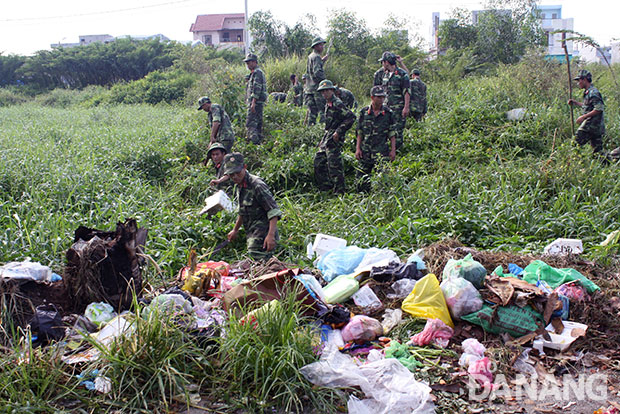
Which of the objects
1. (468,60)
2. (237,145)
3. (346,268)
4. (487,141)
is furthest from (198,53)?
(346,268)

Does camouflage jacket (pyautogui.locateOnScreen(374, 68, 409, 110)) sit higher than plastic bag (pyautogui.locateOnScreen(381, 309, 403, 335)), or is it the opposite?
camouflage jacket (pyautogui.locateOnScreen(374, 68, 409, 110))

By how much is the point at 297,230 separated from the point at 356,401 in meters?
3.08

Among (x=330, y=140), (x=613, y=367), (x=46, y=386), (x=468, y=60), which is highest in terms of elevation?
(x=468, y=60)

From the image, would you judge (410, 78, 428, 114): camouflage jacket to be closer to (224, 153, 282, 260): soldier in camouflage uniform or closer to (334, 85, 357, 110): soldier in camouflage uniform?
(334, 85, 357, 110): soldier in camouflage uniform

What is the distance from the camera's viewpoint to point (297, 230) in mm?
5688

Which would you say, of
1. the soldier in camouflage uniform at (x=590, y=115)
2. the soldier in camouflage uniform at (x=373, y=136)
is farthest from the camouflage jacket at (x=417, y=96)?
the soldier in camouflage uniform at (x=373, y=136)

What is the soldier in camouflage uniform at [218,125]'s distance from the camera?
26.0 feet

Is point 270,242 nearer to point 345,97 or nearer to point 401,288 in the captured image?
point 401,288

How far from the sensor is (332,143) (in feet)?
23.4

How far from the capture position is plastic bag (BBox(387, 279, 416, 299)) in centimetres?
388

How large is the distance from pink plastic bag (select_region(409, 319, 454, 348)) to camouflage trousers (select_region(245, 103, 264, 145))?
6455 millimetres

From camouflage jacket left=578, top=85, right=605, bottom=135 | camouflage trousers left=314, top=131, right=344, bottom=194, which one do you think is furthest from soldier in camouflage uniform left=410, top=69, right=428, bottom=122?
camouflage trousers left=314, top=131, right=344, bottom=194

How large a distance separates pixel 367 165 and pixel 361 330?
424cm

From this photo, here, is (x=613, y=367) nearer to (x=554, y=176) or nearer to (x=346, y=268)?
(x=346, y=268)
